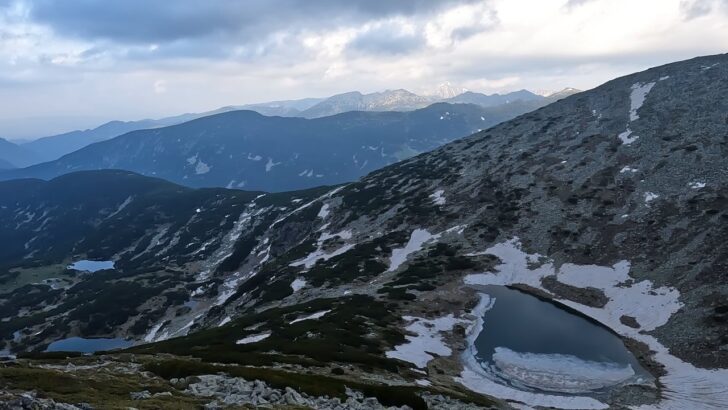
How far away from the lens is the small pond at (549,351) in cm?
5041

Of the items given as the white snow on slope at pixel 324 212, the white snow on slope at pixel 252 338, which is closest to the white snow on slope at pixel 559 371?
the white snow on slope at pixel 252 338

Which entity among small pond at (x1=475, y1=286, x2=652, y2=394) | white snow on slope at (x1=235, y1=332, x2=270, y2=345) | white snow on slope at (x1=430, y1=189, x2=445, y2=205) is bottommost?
small pond at (x1=475, y1=286, x2=652, y2=394)

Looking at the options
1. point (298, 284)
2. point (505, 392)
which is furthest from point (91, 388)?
point (298, 284)

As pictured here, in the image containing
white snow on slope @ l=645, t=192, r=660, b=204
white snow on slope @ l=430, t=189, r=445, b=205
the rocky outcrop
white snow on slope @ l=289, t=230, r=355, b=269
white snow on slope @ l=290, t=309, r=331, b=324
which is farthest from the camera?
white snow on slope @ l=430, t=189, r=445, b=205

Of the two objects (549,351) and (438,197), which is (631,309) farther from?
(438,197)

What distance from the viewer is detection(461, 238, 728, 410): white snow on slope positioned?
46125 mm

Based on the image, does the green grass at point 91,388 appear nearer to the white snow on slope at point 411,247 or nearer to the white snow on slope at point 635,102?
the white snow on slope at point 411,247

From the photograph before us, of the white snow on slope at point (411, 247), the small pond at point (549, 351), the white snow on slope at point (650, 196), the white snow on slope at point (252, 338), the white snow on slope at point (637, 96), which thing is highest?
Result: the white snow on slope at point (637, 96)

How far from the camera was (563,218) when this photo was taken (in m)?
96.7

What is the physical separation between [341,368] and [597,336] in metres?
37.7

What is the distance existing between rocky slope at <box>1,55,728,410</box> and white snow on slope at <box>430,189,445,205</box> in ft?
2.18

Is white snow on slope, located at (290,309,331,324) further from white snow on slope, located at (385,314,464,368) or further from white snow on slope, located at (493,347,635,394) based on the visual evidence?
white snow on slope, located at (493,347,635,394)

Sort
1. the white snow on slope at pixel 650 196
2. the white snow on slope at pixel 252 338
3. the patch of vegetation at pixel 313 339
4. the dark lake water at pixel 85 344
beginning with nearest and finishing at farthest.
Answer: the patch of vegetation at pixel 313 339 → the white snow on slope at pixel 252 338 → the white snow on slope at pixel 650 196 → the dark lake water at pixel 85 344

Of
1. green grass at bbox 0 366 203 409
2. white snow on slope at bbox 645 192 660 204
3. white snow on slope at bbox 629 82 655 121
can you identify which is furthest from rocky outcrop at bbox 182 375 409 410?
A: white snow on slope at bbox 629 82 655 121
